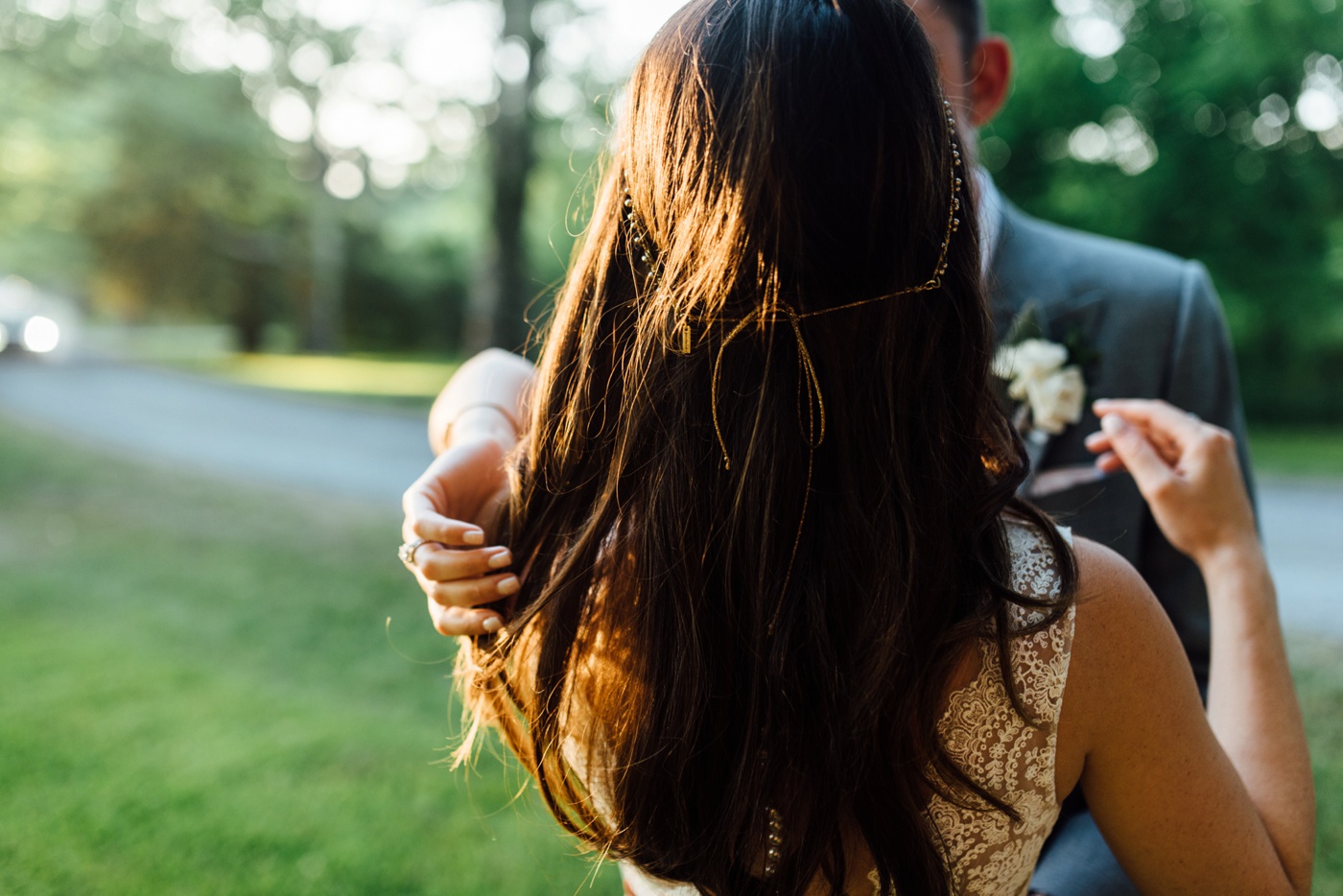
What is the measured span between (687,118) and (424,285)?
29234mm

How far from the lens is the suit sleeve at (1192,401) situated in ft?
6.04

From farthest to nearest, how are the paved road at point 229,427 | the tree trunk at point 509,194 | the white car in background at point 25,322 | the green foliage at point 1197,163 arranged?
the green foliage at point 1197,163
the white car in background at point 25,322
the tree trunk at point 509,194
the paved road at point 229,427

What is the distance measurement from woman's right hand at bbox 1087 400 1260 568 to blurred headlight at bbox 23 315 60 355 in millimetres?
15351

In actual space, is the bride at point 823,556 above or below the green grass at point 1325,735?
above

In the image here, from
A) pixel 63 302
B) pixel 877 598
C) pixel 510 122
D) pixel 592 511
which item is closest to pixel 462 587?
pixel 592 511

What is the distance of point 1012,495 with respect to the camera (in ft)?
3.91

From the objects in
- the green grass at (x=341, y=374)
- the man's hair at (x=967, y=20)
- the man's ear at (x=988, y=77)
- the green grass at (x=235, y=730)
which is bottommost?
the green grass at (x=341, y=374)

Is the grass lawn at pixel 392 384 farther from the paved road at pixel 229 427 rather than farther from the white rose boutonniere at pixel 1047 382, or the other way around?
the white rose boutonniere at pixel 1047 382

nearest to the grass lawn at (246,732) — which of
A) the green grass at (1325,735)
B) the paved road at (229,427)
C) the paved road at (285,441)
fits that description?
the green grass at (1325,735)

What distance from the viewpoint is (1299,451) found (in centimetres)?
1279

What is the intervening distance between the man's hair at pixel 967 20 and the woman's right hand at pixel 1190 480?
1036 millimetres

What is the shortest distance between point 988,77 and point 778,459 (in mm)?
1536

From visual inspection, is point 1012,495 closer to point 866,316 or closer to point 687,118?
point 866,316

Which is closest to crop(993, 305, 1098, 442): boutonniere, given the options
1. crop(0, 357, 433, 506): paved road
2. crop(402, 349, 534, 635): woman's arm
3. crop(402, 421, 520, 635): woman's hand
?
crop(402, 349, 534, 635): woman's arm
